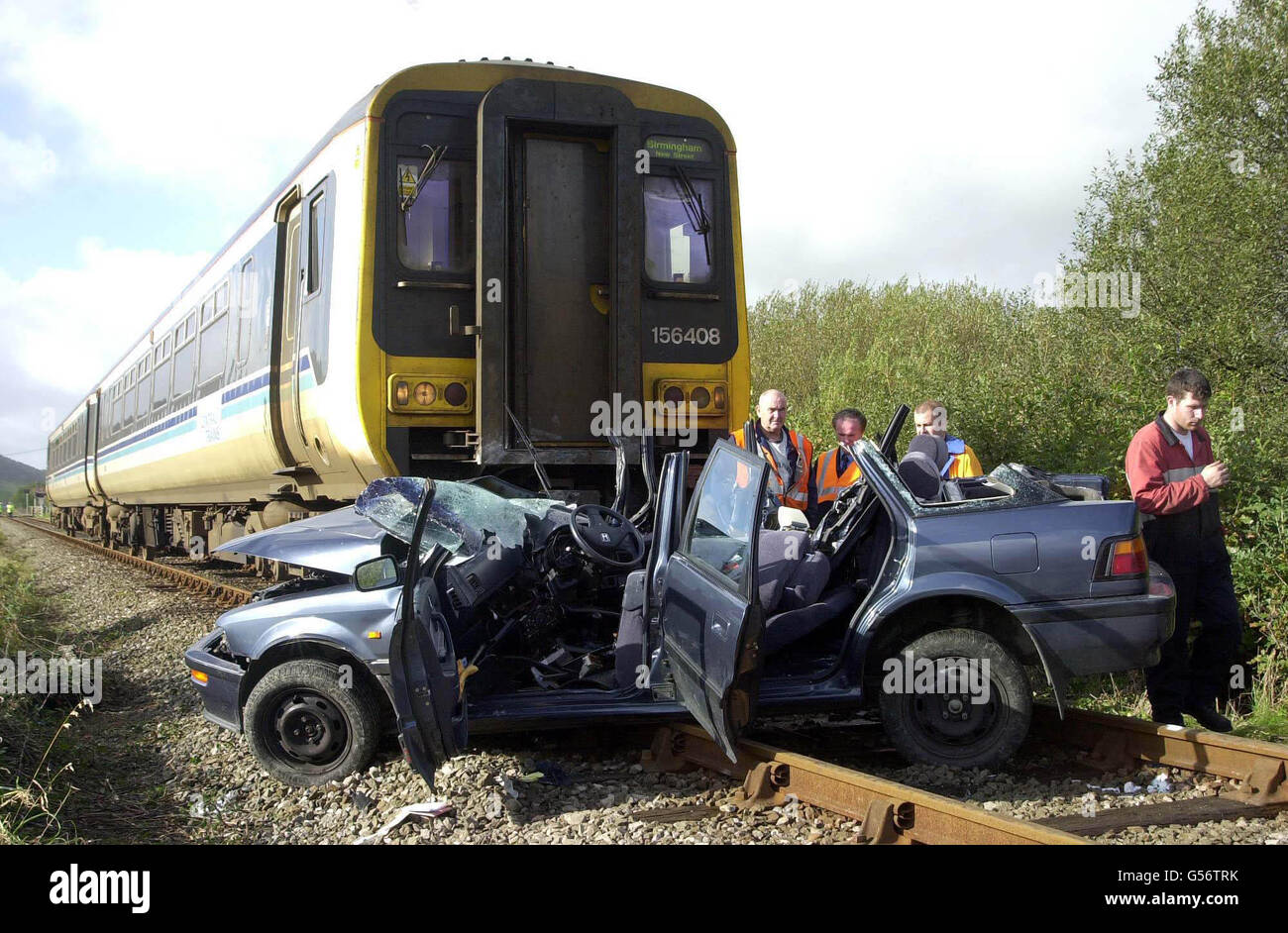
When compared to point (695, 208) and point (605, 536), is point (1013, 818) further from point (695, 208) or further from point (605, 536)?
point (695, 208)

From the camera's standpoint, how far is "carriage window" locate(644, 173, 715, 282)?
7.36 m

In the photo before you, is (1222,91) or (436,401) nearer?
(436,401)

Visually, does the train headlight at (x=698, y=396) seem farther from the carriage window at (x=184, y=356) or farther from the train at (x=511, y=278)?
the carriage window at (x=184, y=356)

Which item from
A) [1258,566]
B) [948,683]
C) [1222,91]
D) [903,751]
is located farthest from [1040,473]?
[1222,91]

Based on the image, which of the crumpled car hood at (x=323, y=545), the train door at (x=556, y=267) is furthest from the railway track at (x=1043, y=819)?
the train door at (x=556, y=267)

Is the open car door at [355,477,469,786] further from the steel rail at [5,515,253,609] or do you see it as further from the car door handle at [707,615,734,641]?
the steel rail at [5,515,253,609]

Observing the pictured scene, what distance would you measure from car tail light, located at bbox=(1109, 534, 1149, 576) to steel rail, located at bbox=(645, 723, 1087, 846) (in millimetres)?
1314

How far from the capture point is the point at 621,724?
4.90 metres

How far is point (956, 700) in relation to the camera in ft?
15.0

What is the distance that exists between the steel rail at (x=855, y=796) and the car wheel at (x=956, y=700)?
536mm

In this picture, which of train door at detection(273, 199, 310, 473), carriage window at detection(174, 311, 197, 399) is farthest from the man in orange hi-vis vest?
carriage window at detection(174, 311, 197, 399)

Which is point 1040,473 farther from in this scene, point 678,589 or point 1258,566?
point 1258,566

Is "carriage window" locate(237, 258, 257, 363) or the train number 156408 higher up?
"carriage window" locate(237, 258, 257, 363)

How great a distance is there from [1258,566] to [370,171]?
241 inches
